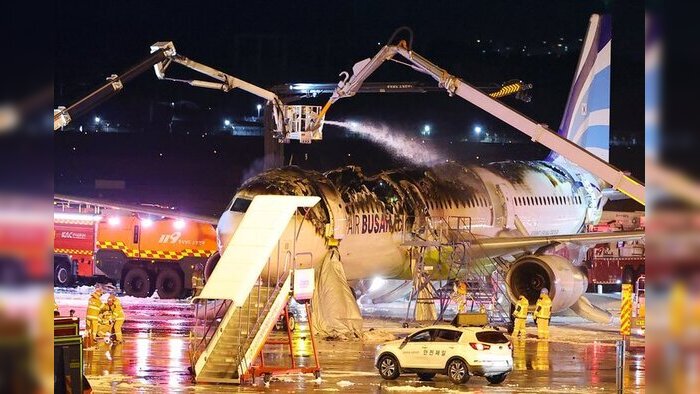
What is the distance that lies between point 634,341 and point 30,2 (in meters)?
30.1

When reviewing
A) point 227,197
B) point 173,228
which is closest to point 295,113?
point 173,228

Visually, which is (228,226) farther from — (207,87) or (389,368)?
(207,87)

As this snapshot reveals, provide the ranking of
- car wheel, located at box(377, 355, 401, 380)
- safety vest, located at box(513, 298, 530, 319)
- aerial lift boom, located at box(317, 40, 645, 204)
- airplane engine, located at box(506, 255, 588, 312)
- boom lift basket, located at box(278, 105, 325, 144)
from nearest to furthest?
car wheel, located at box(377, 355, 401, 380), aerial lift boom, located at box(317, 40, 645, 204), safety vest, located at box(513, 298, 530, 319), airplane engine, located at box(506, 255, 588, 312), boom lift basket, located at box(278, 105, 325, 144)

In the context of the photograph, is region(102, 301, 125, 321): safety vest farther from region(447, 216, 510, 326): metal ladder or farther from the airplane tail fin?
the airplane tail fin

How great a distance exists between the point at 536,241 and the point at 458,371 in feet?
46.1

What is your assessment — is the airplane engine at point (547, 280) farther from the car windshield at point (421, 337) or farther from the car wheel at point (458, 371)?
the car wheel at point (458, 371)

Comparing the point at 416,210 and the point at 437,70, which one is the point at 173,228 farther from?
the point at 437,70

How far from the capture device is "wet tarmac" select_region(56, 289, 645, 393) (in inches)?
896

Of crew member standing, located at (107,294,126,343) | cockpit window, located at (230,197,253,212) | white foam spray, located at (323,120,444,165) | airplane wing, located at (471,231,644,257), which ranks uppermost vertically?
white foam spray, located at (323,120,444,165)

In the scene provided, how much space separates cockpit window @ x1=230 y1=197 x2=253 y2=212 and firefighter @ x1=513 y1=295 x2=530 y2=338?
815 cm

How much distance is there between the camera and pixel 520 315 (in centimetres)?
3341

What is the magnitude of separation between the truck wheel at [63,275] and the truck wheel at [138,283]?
4.32 meters

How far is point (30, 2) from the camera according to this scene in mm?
5648

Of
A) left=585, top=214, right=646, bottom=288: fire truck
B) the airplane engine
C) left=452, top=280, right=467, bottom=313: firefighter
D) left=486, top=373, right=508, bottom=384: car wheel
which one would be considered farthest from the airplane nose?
left=585, top=214, right=646, bottom=288: fire truck
